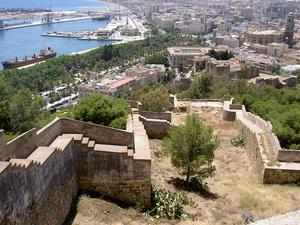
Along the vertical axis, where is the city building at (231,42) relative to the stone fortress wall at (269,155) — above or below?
below

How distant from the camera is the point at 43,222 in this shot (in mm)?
6957

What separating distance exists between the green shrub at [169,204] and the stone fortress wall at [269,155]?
303 centimetres

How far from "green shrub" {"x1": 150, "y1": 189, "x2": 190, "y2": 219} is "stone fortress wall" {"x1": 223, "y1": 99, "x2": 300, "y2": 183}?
303cm

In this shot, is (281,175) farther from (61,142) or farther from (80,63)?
(80,63)

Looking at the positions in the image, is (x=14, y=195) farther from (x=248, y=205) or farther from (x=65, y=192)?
(x=248, y=205)

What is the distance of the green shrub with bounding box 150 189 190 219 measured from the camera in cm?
878

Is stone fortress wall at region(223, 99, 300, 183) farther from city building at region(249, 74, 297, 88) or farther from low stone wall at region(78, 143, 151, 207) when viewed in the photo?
city building at region(249, 74, 297, 88)

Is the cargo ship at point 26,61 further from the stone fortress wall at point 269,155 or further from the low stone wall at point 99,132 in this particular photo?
the low stone wall at point 99,132

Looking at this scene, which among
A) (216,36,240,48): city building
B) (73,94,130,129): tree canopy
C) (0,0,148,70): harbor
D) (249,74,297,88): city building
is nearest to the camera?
(73,94,130,129): tree canopy

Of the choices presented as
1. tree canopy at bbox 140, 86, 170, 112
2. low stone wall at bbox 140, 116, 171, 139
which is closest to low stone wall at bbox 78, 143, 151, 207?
low stone wall at bbox 140, 116, 171, 139

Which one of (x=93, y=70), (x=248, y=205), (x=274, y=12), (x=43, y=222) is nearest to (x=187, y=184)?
(x=248, y=205)

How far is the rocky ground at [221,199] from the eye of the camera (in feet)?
27.3

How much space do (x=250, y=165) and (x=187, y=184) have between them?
315 cm

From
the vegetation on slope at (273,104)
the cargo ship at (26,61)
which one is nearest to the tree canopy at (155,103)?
the vegetation on slope at (273,104)
